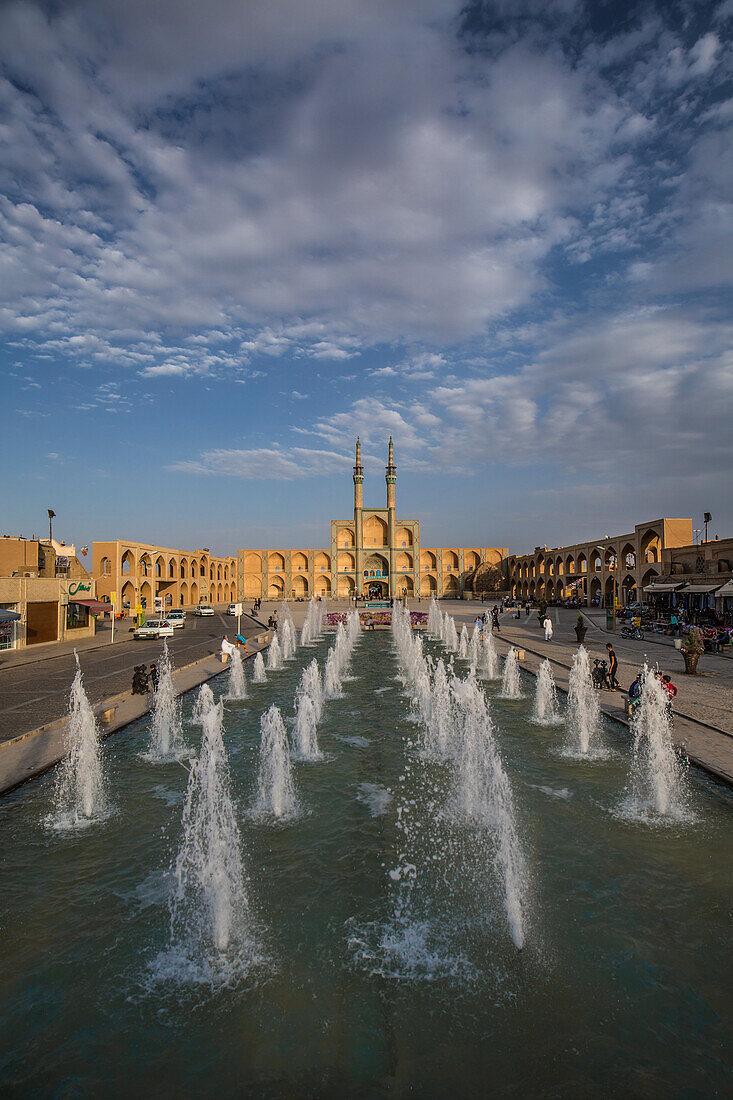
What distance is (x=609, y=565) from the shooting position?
133ft

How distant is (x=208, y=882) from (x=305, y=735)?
13.9 ft

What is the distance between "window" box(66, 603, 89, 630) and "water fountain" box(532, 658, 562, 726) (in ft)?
65.3

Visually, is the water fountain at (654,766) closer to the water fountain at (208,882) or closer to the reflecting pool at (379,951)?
the reflecting pool at (379,951)

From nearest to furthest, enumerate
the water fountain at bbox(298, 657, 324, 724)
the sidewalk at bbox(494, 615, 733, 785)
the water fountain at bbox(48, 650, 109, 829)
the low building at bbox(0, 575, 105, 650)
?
the water fountain at bbox(48, 650, 109, 829) → the sidewalk at bbox(494, 615, 733, 785) → the water fountain at bbox(298, 657, 324, 724) → the low building at bbox(0, 575, 105, 650)

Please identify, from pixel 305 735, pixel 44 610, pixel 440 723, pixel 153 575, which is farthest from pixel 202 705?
pixel 153 575

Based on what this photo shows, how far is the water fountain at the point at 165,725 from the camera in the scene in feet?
28.2

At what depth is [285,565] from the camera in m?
67.9

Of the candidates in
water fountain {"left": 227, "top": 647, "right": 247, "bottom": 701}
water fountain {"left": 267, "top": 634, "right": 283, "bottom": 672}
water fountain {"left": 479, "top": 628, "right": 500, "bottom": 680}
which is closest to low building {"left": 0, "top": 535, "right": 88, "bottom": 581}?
water fountain {"left": 267, "top": 634, "right": 283, "bottom": 672}

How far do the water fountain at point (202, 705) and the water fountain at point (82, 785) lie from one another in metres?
2.25

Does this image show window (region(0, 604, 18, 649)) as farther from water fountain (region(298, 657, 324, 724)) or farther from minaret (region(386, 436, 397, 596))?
minaret (region(386, 436, 397, 596))

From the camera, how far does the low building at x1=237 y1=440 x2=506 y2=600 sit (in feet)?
216

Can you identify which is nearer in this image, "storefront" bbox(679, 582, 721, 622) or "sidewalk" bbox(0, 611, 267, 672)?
"sidewalk" bbox(0, 611, 267, 672)

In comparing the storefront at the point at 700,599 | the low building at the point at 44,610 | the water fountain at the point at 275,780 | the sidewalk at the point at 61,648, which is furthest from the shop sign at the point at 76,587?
the storefront at the point at 700,599

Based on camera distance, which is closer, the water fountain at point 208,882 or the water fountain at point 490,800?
the water fountain at point 208,882
